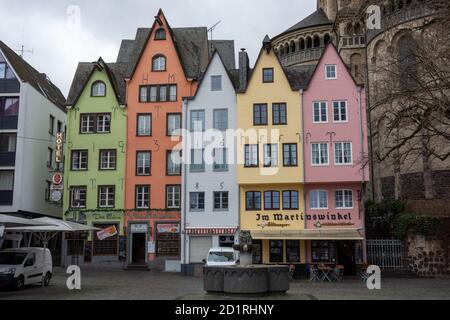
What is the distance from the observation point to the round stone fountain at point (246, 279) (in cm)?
1888

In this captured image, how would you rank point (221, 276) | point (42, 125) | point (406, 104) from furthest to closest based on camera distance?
1. point (42, 125)
2. point (406, 104)
3. point (221, 276)

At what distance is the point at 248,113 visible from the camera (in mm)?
41469

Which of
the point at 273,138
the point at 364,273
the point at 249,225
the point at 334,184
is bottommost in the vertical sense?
the point at 364,273

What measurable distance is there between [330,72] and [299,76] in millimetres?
2696

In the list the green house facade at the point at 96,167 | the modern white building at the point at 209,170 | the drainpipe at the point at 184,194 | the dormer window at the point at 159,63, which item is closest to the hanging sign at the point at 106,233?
the green house facade at the point at 96,167

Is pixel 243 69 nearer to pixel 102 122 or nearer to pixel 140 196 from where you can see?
pixel 102 122

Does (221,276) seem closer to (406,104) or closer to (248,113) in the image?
(406,104)

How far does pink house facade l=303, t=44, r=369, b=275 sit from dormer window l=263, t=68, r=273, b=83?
8.99 feet

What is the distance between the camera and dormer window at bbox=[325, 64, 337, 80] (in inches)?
1622

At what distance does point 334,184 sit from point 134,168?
606 inches

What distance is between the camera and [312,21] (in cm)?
6322

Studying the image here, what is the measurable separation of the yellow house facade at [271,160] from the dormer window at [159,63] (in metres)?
8.08

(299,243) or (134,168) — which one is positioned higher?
(134,168)

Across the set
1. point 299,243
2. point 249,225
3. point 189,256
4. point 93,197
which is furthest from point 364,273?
point 93,197
